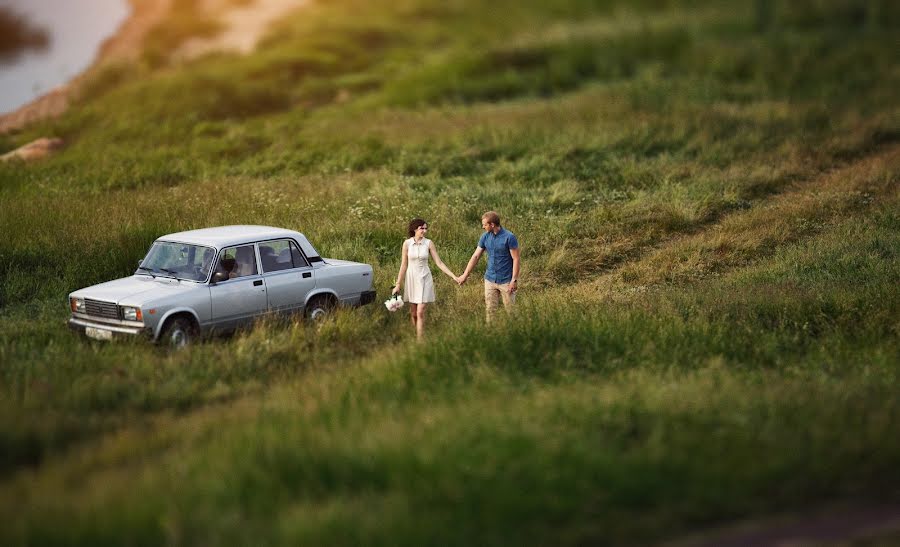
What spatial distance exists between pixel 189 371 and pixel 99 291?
7.11 feet

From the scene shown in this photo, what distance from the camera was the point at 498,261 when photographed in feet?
40.7

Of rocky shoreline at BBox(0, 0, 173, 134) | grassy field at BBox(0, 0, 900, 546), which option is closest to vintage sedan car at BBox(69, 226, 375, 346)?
grassy field at BBox(0, 0, 900, 546)

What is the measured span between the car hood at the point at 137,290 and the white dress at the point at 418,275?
8.58ft

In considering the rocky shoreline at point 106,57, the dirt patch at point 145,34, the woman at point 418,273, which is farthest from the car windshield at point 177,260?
the dirt patch at point 145,34

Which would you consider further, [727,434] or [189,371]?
[189,371]

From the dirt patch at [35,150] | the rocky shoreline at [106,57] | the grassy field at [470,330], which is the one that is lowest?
the grassy field at [470,330]

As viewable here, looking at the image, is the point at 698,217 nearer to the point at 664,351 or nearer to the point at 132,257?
the point at 664,351

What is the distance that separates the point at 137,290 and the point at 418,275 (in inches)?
135

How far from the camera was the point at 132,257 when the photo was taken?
612 inches

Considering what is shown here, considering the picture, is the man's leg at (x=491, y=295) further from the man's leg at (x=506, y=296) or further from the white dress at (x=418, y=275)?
the white dress at (x=418, y=275)

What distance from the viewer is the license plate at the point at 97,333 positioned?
1127 centimetres

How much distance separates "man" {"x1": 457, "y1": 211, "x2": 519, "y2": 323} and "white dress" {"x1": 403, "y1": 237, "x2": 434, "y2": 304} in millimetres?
419

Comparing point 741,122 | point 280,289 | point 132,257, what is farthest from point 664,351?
point 741,122

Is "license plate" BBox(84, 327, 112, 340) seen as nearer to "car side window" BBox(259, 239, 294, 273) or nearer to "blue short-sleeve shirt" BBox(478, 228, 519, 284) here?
"car side window" BBox(259, 239, 294, 273)
